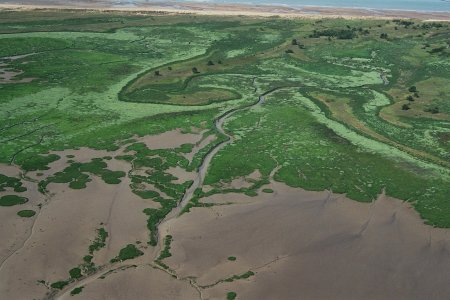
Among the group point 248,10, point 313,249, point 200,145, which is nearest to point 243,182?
point 200,145

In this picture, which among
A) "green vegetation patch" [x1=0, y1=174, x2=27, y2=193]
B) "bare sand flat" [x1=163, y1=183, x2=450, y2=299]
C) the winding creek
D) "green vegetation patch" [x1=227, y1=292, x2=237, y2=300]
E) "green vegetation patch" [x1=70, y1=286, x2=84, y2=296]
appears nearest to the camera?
"green vegetation patch" [x1=70, y1=286, x2=84, y2=296]

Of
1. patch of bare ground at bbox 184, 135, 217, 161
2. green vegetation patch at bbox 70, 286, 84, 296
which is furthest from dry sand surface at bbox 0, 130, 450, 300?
patch of bare ground at bbox 184, 135, 217, 161

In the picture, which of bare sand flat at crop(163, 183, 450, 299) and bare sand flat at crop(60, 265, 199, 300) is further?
bare sand flat at crop(163, 183, 450, 299)

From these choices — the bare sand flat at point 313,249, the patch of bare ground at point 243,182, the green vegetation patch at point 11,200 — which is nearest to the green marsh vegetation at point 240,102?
the patch of bare ground at point 243,182

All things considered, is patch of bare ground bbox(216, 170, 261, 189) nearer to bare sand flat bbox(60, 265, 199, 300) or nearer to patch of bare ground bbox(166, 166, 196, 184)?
patch of bare ground bbox(166, 166, 196, 184)

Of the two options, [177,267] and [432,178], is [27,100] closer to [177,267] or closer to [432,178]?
[177,267]
